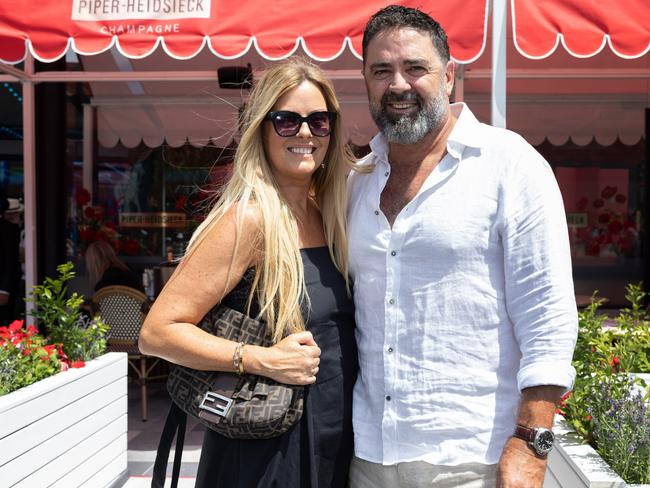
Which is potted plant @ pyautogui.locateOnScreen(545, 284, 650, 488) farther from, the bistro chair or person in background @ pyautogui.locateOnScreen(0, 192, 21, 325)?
person in background @ pyautogui.locateOnScreen(0, 192, 21, 325)

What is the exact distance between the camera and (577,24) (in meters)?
3.19

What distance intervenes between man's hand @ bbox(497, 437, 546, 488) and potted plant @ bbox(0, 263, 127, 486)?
6.88 feet

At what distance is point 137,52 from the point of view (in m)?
3.41

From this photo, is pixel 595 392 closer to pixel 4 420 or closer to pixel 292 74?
pixel 292 74

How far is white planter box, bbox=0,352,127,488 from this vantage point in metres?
2.89

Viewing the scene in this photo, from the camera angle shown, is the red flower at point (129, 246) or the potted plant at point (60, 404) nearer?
the potted plant at point (60, 404)

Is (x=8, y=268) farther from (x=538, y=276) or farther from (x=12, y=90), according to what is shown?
(x=538, y=276)

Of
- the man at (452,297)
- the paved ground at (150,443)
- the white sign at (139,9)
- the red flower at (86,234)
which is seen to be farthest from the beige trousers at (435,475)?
the red flower at (86,234)

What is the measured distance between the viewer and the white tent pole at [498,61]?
3.10m

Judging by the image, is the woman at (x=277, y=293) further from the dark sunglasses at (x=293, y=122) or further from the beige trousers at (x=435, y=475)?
the beige trousers at (x=435, y=475)

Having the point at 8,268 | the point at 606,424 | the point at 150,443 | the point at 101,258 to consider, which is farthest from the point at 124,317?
the point at 606,424

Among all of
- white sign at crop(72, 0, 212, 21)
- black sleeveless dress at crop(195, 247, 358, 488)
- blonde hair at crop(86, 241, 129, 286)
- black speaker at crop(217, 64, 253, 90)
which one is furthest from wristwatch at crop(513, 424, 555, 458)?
blonde hair at crop(86, 241, 129, 286)

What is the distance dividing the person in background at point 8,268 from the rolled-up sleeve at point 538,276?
→ 605 cm

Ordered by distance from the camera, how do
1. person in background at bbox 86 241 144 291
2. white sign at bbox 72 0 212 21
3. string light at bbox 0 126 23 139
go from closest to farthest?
1. white sign at bbox 72 0 212 21
2. person in background at bbox 86 241 144 291
3. string light at bbox 0 126 23 139
